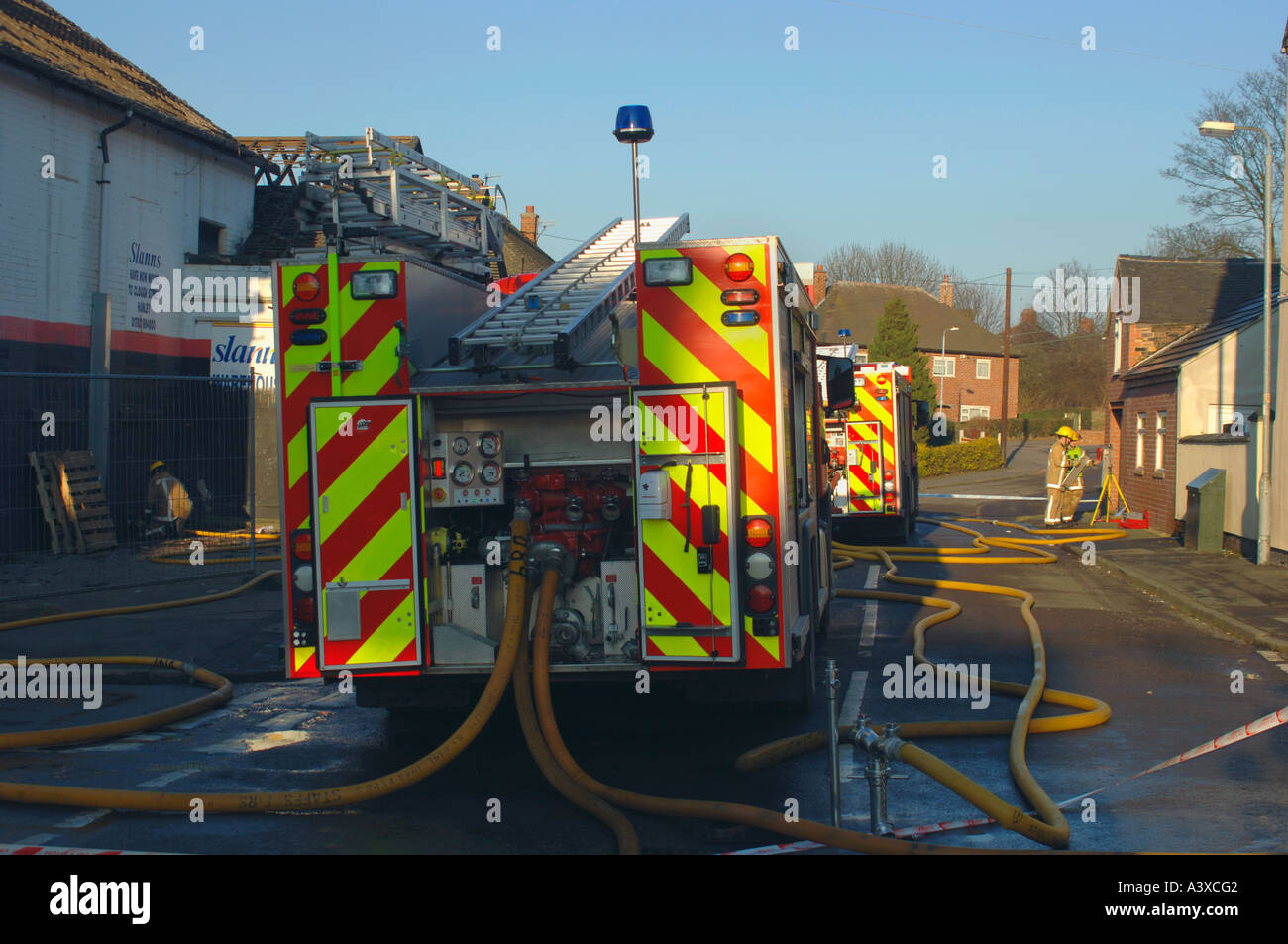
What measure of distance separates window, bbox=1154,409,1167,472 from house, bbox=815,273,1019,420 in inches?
1758

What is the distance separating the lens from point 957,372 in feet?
231

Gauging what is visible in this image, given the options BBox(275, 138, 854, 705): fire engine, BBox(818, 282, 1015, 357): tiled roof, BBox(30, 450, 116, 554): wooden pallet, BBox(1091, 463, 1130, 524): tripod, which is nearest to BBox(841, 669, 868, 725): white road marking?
BBox(275, 138, 854, 705): fire engine

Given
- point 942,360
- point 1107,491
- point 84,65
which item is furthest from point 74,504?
point 942,360

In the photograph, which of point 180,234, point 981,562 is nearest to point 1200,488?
point 981,562

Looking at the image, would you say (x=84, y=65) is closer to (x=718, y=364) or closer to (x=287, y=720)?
(x=287, y=720)

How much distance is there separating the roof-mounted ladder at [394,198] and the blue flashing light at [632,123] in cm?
263

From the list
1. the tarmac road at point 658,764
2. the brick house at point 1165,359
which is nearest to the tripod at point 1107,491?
the brick house at point 1165,359

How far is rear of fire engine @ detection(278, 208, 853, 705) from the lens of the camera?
6.07 m

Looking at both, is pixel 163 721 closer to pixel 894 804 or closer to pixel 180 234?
pixel 894 804

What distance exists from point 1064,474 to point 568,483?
57.0 ft

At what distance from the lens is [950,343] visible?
69.8 metres

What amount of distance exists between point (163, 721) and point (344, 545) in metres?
2.16

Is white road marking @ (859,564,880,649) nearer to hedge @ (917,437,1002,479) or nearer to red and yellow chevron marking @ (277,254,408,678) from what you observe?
red and yellow chevron marking @ (277,254,408,678)
